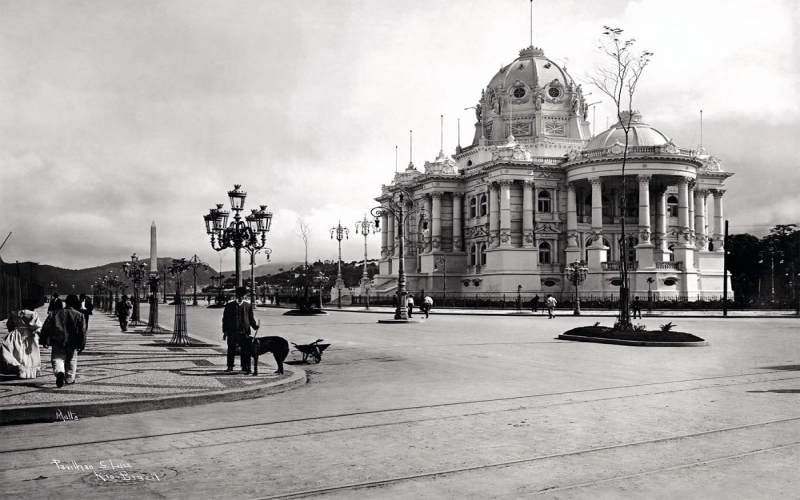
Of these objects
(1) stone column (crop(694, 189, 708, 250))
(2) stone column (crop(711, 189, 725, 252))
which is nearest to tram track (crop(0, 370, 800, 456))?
(1) stone column (crop(694, 189, 708, 250))

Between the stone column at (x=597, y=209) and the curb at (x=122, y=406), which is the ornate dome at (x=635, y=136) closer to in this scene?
the stone column at (x=597, y=209)

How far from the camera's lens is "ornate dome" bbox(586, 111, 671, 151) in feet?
250

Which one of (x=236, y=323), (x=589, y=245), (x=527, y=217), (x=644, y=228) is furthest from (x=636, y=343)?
(x=589, y=245)

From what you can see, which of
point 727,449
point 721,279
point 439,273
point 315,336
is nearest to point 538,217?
point 439,273

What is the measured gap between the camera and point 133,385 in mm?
13727

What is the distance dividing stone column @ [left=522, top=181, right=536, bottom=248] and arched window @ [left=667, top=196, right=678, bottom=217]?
50.4 ft

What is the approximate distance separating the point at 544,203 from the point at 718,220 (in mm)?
20588

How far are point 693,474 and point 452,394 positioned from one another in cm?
614

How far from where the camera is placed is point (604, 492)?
7.10 meters

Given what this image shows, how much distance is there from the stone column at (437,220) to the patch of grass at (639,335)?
59680 mm

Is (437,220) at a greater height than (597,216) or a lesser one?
greater

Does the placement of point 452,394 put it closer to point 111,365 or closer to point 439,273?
point 111,365

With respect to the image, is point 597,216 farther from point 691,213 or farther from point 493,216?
point 691,213

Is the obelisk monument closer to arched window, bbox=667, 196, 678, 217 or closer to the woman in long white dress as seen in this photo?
the woman in long white dress
